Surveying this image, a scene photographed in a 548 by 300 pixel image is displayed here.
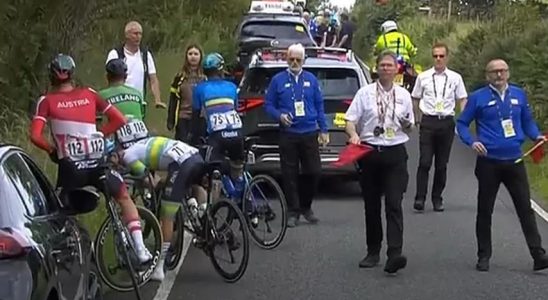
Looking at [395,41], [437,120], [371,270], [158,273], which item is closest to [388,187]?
[371,270]

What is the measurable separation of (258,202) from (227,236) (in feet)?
5.08

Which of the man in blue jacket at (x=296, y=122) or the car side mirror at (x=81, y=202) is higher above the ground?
the car side mirror at (x=81, y=202)

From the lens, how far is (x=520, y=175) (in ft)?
34.9

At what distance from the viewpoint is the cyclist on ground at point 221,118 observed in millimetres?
11219

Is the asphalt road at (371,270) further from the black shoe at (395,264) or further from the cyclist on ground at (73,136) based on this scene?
the cyclist on ground at (73,136)

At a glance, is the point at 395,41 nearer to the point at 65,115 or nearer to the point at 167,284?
the point at 167,284

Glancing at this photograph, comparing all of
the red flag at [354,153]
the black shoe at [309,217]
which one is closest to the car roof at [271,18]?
the black shoe at [309,217]

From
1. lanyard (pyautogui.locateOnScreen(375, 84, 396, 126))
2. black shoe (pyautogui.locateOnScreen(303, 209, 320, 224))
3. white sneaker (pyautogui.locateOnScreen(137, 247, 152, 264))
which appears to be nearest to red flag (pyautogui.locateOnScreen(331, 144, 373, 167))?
lanyard (pyautogui.locateOnScreen(375, 84, 396, 126))

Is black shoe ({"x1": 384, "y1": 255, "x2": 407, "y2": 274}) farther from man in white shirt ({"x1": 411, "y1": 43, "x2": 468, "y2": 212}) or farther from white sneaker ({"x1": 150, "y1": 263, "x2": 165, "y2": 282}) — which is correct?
man in white shirt ({"x1": 411, "y1": 43, "x2": 468, "y2": 212})

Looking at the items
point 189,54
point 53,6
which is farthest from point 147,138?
point 53,6

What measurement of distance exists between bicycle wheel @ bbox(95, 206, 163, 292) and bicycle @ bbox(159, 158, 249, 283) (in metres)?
0.33

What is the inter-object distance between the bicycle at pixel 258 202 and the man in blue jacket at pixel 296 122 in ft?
3.87

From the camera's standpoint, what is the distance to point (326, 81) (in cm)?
1494

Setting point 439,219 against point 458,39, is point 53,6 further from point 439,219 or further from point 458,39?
point 458,39
